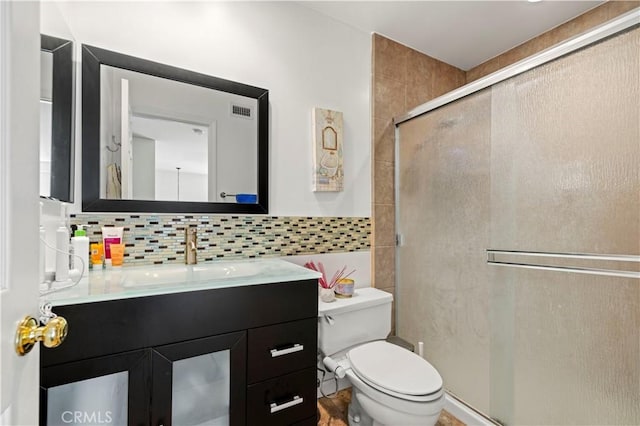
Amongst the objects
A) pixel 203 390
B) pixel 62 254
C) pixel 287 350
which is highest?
pixel 62 254

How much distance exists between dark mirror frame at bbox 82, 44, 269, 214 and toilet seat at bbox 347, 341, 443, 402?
89cm

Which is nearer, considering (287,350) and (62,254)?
(62,254)

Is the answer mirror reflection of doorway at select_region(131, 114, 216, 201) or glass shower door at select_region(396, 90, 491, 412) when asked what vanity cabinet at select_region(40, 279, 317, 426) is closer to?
mirror reflection of doorway at select_region(131, 114, 216, 201)

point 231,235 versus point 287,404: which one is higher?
point 231,235

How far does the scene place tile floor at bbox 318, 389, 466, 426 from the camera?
163 centimetres

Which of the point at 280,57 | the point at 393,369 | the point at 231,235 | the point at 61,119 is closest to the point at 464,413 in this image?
the point at 393,369

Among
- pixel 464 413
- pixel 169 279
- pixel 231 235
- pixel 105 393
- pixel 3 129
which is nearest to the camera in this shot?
pixel 3 129

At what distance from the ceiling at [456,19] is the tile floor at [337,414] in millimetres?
2317

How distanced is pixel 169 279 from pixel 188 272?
15 centimetres

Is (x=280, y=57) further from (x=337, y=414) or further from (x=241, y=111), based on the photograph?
(x=337, y=414)

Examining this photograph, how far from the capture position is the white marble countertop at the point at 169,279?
908 millimetres

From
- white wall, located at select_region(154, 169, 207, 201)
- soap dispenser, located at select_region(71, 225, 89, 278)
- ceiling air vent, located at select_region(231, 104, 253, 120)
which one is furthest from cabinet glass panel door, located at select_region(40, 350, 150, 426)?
ceiling air vent, located at select_region(231, 104, 253, 120)

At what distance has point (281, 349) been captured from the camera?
119 cm

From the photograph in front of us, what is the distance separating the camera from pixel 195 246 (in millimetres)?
1445
